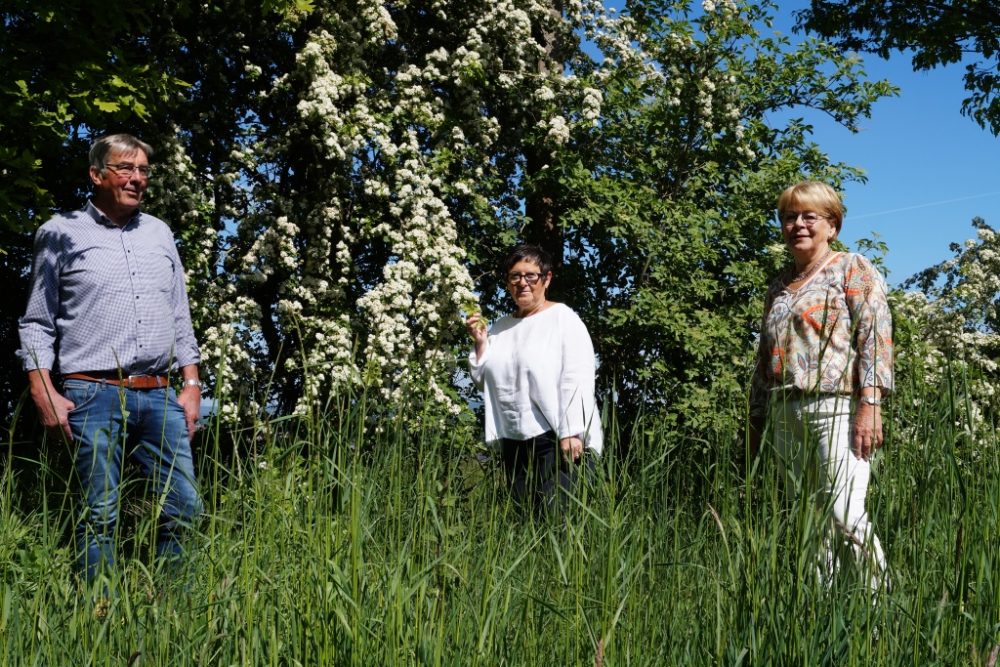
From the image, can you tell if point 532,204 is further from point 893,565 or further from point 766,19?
point 893,565

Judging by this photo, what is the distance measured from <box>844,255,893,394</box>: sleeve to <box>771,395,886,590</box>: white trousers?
135 millimetres

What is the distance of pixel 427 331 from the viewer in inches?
281

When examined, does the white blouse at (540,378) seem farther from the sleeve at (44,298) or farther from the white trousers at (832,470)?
the sleeve at (44,298)

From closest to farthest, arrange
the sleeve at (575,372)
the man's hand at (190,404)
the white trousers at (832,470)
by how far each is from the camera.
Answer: the white trousers at (832,470), the man's hand at (190,404), the sleeve at (575,372)

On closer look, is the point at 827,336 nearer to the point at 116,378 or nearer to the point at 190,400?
the point at 190,400

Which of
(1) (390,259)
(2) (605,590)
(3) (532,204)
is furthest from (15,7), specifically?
(2) (605,590)

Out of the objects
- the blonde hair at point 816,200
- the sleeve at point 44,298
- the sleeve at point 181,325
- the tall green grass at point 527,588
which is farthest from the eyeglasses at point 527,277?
the sleeve at point 44,298

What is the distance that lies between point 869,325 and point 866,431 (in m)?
0.38

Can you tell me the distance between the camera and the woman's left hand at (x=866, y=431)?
303 centimetres

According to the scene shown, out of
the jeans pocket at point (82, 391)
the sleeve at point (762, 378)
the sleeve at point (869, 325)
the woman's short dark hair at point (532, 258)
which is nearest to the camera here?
the sleeve at point (869, 325)

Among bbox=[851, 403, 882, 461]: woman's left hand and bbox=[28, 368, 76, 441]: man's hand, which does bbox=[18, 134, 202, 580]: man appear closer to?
bbox=[28, 368, 76, 441]: man's hand

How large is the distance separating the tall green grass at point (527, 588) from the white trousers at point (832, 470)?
60mm

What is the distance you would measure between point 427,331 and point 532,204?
1.96 meters

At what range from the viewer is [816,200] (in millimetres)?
3385
